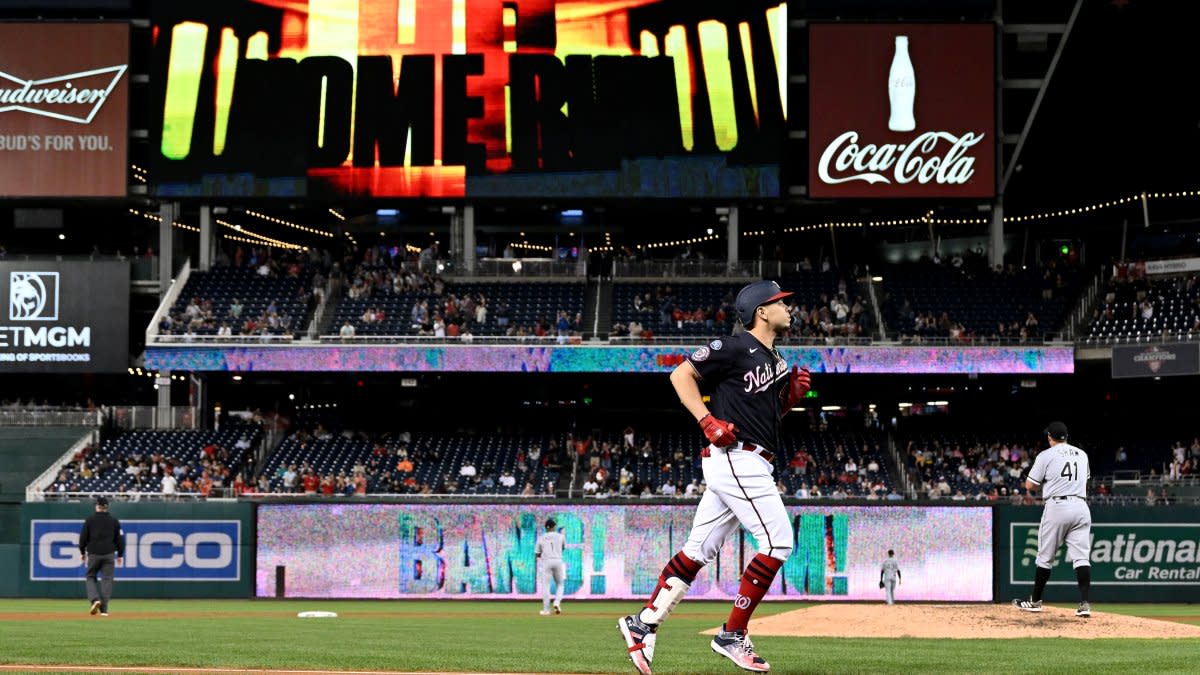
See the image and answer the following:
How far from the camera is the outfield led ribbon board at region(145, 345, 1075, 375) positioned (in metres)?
41.9

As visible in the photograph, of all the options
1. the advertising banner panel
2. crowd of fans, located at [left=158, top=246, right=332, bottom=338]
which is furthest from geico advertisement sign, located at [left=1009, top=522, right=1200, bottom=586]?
crowd of fans, located at [left=158, top=246, right=332, bottom=338]

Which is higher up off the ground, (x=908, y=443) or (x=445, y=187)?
(x=445, y=187)

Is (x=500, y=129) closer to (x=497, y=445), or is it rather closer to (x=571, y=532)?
(x=497, y=445)

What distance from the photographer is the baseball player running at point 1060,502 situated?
17875 millimetres

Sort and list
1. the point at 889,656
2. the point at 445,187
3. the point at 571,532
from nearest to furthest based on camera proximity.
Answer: the point at 889,656 < the point at 571,532 < the point at 445,187

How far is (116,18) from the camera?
151 feet

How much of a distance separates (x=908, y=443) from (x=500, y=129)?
14.1 metres

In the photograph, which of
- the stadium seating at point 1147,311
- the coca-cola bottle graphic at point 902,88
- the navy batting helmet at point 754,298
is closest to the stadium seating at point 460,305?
the coca-cola bottle graphic at point 902,88

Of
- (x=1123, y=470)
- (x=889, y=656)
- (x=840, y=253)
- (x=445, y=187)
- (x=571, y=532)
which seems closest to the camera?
(x=889, y=656)

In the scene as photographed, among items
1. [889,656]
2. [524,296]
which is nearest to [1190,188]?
[524,296]

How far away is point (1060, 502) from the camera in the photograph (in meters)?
18.1

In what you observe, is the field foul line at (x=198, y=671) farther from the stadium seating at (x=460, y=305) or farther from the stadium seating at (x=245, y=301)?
the stadium seating at (x=245, y=301)

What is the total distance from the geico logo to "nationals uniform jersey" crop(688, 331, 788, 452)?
2879 centimetres

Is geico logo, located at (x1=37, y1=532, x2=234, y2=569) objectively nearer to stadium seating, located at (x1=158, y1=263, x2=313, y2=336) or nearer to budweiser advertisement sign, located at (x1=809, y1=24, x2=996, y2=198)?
stadium seating, located at (x1=158, y1=263, x2=313, y2=336)
